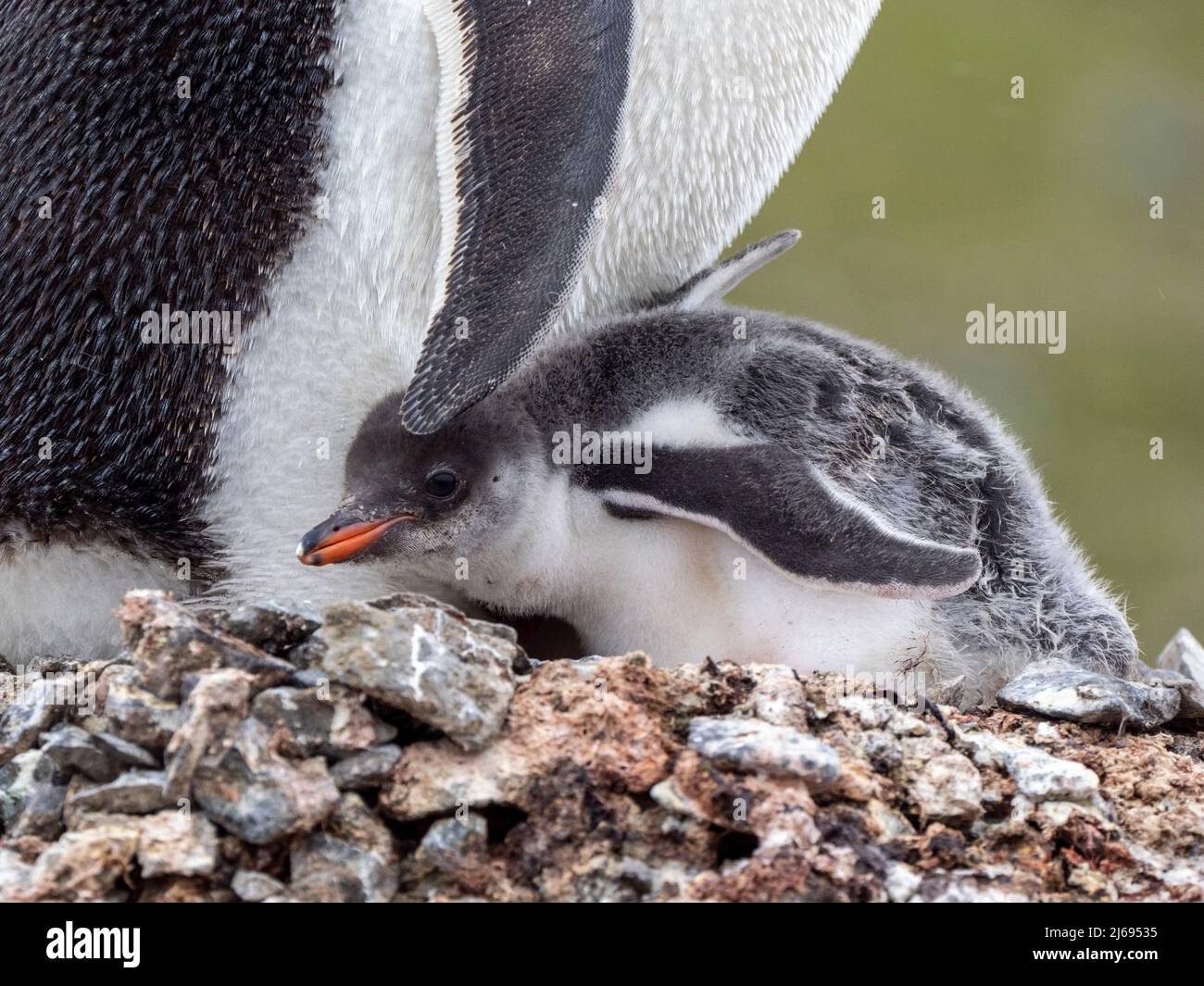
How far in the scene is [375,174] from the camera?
6.11 ft

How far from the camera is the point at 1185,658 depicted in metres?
2.35

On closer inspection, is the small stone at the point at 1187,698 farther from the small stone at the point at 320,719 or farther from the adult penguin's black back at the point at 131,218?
the adult penguin's black back at the point at 131,218

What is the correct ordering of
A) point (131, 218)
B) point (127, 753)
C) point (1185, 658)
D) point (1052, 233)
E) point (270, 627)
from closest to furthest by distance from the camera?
point (127, 753)
point (270, 627)
point (131, 218)
point (1185, 658)
point (1052, 233)

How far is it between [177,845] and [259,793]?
70 millimetres

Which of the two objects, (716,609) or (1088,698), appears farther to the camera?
(716,609)

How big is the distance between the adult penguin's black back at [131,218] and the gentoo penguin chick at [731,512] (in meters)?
0.23

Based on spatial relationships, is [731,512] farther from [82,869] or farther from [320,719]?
[82,869]

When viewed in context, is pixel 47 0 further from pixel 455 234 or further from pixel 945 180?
pixel 945 180

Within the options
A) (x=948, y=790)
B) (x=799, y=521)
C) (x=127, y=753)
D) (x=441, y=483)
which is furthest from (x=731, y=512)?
(x=127, y=753)

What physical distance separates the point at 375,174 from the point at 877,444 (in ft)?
2.11

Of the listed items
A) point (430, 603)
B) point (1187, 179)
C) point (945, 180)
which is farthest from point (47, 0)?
point (1187, 179)

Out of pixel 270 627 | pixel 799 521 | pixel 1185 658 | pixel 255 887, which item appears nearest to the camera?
pixel 255 887
